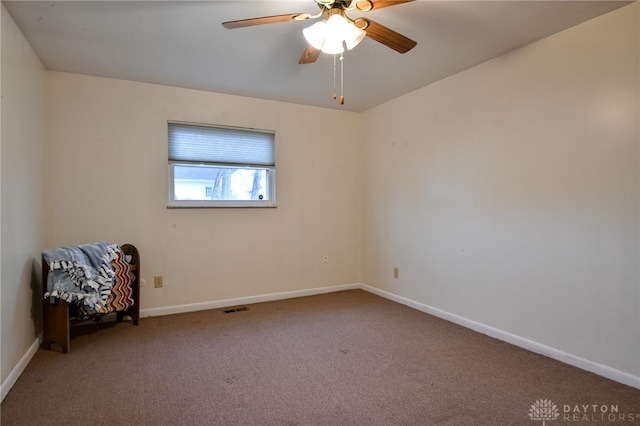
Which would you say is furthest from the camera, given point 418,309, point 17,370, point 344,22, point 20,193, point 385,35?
point 418,309

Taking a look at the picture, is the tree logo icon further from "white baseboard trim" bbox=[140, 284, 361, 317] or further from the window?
the window

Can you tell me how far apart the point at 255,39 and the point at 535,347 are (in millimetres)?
2992

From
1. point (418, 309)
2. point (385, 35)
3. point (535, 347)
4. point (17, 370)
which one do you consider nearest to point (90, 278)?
point (17, 370)

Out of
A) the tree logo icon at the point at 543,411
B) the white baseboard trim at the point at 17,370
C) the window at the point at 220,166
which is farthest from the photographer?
the window at the point at 220,166

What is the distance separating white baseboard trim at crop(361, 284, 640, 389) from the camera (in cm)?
217

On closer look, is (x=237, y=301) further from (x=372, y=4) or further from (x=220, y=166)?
(x=372, y=4)

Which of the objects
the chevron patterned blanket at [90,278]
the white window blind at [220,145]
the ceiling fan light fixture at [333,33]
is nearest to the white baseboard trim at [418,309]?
the chevron patterned blanket at [90,278]

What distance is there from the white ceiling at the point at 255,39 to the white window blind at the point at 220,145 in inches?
17.2

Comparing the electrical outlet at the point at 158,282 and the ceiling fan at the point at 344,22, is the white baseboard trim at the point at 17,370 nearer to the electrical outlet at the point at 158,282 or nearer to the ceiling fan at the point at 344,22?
the electrical outlet at the point at 158,282

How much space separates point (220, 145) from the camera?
3.76 meters

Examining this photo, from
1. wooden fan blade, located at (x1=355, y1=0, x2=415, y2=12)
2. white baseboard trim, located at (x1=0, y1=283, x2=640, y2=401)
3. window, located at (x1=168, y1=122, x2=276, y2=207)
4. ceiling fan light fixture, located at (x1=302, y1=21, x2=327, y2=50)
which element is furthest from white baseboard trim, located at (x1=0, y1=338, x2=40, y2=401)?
wooden fan blade, located at (x1=355, y1=0, x2=415, y2=12)

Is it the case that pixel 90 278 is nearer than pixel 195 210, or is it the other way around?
pixel 90 278

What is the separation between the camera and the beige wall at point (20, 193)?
2.13 m

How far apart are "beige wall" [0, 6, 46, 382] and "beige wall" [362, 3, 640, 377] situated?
3.26 meters
